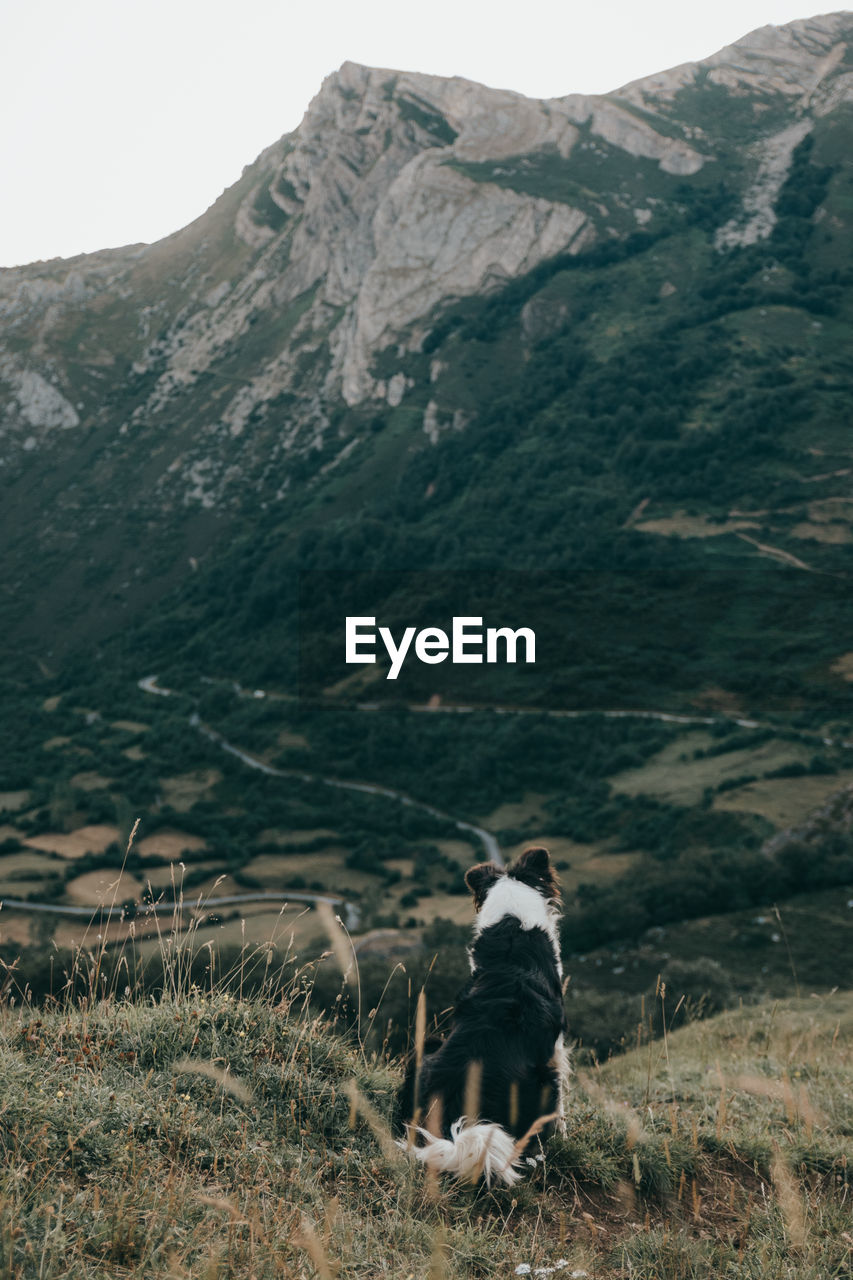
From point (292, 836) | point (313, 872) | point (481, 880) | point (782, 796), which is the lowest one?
point (292, 836)

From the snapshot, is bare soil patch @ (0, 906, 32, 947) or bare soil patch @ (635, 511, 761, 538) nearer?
bare soil patch @ (0, 906, 32, 947)

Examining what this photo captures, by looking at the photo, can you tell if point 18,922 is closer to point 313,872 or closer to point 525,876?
point 313,872

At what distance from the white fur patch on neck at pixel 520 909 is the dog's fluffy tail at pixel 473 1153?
4.45ft

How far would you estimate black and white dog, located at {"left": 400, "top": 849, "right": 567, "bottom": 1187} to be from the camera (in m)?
3.76

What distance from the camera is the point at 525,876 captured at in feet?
18.5

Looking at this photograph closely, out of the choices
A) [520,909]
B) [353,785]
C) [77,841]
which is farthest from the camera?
[353,785]

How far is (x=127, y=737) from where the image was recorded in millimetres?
98938

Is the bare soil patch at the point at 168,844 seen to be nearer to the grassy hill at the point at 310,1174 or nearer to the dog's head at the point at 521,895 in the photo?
the dog's head at the point at 521,895

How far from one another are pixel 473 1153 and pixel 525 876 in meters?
2.12

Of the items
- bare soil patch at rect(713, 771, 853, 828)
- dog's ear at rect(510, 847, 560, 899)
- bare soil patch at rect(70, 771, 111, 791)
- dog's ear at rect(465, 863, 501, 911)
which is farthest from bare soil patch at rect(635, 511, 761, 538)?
dog's ear at rect(465, 863, 501, 911)

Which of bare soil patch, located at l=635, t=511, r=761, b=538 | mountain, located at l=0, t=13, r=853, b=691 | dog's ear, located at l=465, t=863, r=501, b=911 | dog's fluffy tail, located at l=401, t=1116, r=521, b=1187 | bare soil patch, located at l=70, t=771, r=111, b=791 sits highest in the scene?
mountain, located at l=0, t=13, r=853, b=691

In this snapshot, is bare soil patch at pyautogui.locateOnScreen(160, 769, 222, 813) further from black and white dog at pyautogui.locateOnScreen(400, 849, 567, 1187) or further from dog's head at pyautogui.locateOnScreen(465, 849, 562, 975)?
black and white dog at pyautogui.locateOnScreen(400, 849, 567, 1187)

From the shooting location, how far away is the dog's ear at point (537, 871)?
18.4 ft

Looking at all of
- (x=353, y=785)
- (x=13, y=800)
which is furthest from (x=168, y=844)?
(x=13, y=800)
